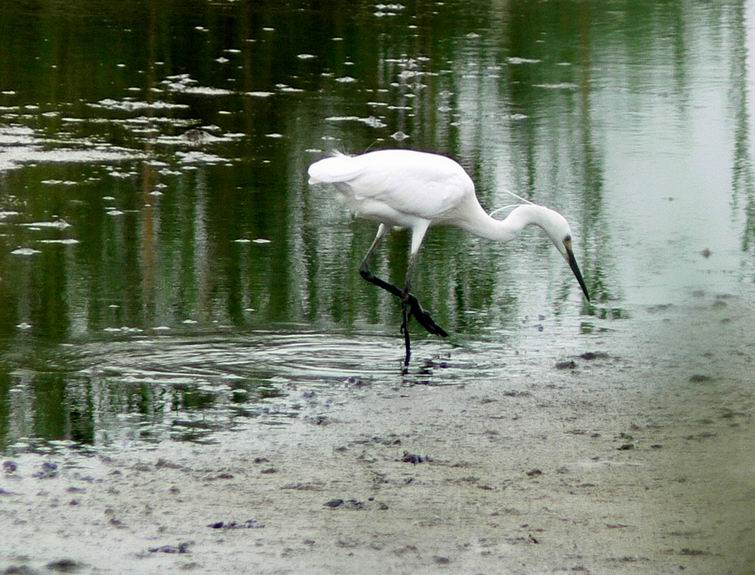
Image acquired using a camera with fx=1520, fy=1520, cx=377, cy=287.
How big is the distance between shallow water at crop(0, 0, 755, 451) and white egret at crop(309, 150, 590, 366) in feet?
1.30

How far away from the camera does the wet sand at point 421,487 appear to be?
17.4 ft

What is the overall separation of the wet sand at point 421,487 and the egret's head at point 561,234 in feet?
3.61

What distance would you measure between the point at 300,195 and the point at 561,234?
336cm

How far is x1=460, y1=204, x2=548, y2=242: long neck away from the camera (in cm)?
898

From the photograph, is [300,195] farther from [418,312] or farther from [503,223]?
[418,312]

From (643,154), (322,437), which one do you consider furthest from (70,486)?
(643,154)

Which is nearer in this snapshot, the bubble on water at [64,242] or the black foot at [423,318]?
the black foot at [423,318]

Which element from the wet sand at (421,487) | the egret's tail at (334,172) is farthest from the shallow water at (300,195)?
the egret's tail at (334,172)

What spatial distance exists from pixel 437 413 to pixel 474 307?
1963 millimetres

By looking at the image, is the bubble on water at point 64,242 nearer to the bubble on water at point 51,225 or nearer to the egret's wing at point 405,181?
the bubble on water at point 51,225

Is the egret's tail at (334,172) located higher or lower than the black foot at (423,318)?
higher

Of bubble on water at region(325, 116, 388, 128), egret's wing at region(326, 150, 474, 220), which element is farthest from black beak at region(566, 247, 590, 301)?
bubble on water at region(325, 116, 388, 128)

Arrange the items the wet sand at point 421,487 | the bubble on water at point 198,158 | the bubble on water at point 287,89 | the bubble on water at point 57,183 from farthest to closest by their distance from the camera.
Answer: the bubble on water at point 287,89 → the bubble on water at point 198,158 → the bubble on water at point 57,183 → the wet sand at point 421,487

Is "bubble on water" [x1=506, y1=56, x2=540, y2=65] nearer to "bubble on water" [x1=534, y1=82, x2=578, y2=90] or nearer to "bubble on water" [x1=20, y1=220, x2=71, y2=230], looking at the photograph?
"bubble on water" [x1=534, y1=82, x2=578, y2=90]
